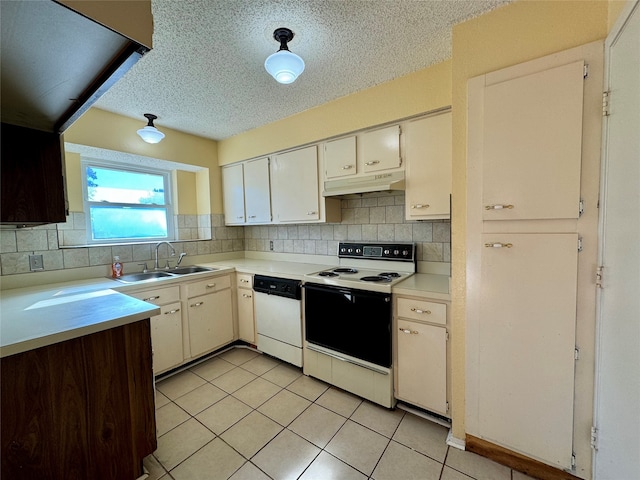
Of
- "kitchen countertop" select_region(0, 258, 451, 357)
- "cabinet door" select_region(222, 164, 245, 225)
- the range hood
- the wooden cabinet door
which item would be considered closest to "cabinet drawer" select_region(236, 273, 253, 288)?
"kitchen countertop" select_region(0, 258, 451, 357)

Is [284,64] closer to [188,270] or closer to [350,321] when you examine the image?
[350,321]

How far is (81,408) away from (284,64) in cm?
188

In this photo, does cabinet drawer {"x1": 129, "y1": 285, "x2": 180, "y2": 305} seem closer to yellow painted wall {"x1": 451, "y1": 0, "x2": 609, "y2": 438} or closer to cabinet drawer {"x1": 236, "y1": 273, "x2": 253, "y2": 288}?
cabinet drawer {"x1": 236, "y1": 273, "x2": 253, "y2": 288}

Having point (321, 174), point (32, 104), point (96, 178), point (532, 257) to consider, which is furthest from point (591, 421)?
point (96, 178)

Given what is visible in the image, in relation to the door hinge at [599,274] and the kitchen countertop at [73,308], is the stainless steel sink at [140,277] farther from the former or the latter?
the door hinge at [599,274]

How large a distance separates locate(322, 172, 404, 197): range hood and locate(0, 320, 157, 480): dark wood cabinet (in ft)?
5.35

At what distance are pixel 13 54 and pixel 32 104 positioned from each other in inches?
16.9

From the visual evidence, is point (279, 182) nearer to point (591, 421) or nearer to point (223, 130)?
point (223, 130)

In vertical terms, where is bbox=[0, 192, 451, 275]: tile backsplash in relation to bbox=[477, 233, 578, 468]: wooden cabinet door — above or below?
above

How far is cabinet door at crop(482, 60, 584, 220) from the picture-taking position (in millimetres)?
1193

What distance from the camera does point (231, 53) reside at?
Answer: 1617 millimetres

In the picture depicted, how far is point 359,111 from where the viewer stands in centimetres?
214

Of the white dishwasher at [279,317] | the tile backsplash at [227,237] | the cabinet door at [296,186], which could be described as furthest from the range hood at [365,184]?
the white dishwasher at [279,317]

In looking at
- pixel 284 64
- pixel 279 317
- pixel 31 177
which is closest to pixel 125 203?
pixel 31 177
